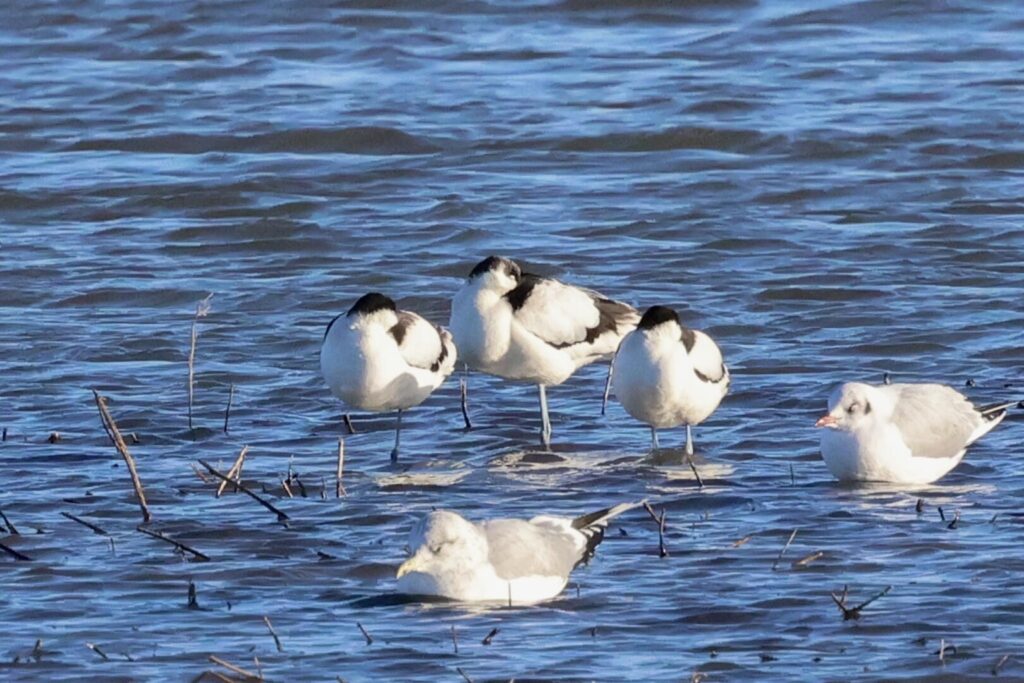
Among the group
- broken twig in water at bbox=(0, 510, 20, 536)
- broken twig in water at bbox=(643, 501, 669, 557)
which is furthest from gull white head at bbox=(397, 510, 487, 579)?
broken twig in water at bbox=(0, 510, 20, 536)

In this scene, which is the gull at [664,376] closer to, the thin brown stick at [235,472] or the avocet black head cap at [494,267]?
the avocet black head cap at [494,267]

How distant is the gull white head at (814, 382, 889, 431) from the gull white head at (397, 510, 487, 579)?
95.8 inches

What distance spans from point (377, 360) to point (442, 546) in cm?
335

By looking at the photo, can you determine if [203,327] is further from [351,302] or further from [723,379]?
[723,379]

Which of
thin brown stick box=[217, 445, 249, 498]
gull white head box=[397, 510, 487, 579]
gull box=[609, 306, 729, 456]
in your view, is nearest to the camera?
gull white head box=[397, 510, 487, 579]

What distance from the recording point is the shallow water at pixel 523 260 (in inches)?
321

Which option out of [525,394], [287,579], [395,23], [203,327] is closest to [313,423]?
[525,394]

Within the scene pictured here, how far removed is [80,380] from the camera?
12.9 meters

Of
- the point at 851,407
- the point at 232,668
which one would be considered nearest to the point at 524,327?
the point at 851,407

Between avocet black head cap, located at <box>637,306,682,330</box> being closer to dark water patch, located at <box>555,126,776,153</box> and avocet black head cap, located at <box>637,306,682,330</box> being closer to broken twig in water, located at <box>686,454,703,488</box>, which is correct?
broken twig in water, located at <box>686,454,703,488</box>

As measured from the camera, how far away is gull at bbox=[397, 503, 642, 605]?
8.16 m

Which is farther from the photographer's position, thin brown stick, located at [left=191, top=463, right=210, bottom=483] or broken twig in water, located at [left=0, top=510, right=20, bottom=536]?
thin brown stick, located at [left=191, top=463, right=210, bottom=483]

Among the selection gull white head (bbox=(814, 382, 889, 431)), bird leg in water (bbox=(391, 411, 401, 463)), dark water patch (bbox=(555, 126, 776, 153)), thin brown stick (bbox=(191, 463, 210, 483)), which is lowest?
dark water patch (bbox=(555, 126, 776, 153))

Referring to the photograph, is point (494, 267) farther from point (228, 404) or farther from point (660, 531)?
point (660, 531)
